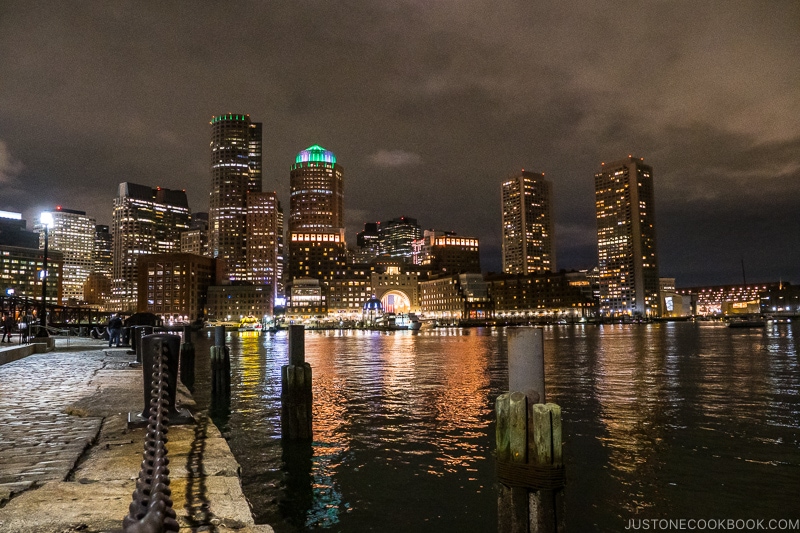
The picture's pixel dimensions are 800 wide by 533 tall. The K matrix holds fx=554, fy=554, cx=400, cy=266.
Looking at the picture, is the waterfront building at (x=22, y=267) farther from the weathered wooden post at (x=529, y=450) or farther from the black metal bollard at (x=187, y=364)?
the weathered wooden post at (x=529, y=450)

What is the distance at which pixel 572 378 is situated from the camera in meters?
35.1

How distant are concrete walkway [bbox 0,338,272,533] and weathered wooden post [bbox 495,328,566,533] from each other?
3703 mm

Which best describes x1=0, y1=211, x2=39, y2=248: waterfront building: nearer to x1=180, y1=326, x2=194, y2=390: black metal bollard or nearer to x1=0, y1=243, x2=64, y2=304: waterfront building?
x1=0, y1=243, x2=64, y2=304: waterfront building

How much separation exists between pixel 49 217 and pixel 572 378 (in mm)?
38018

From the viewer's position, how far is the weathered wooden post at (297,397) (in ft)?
57.1

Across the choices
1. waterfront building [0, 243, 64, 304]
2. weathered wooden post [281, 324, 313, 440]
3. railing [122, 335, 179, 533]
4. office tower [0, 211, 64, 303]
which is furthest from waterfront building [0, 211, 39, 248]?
railing [122, 335, 179, 533]

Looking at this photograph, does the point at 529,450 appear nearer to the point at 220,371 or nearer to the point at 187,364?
the point at 220,371

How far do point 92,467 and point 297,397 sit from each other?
10454 millimetres

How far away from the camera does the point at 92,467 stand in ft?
24.2

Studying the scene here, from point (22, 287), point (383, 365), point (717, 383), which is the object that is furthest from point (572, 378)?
point (22, 287)

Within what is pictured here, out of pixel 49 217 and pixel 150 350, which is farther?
pixel 49 217

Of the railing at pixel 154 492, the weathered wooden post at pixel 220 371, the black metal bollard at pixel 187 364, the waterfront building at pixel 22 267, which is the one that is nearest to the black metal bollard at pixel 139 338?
the weathered wooden post at pixel 220 371

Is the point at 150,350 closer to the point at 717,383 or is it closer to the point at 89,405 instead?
the point at 89,405

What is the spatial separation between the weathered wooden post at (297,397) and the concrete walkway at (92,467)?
479 centimetres
